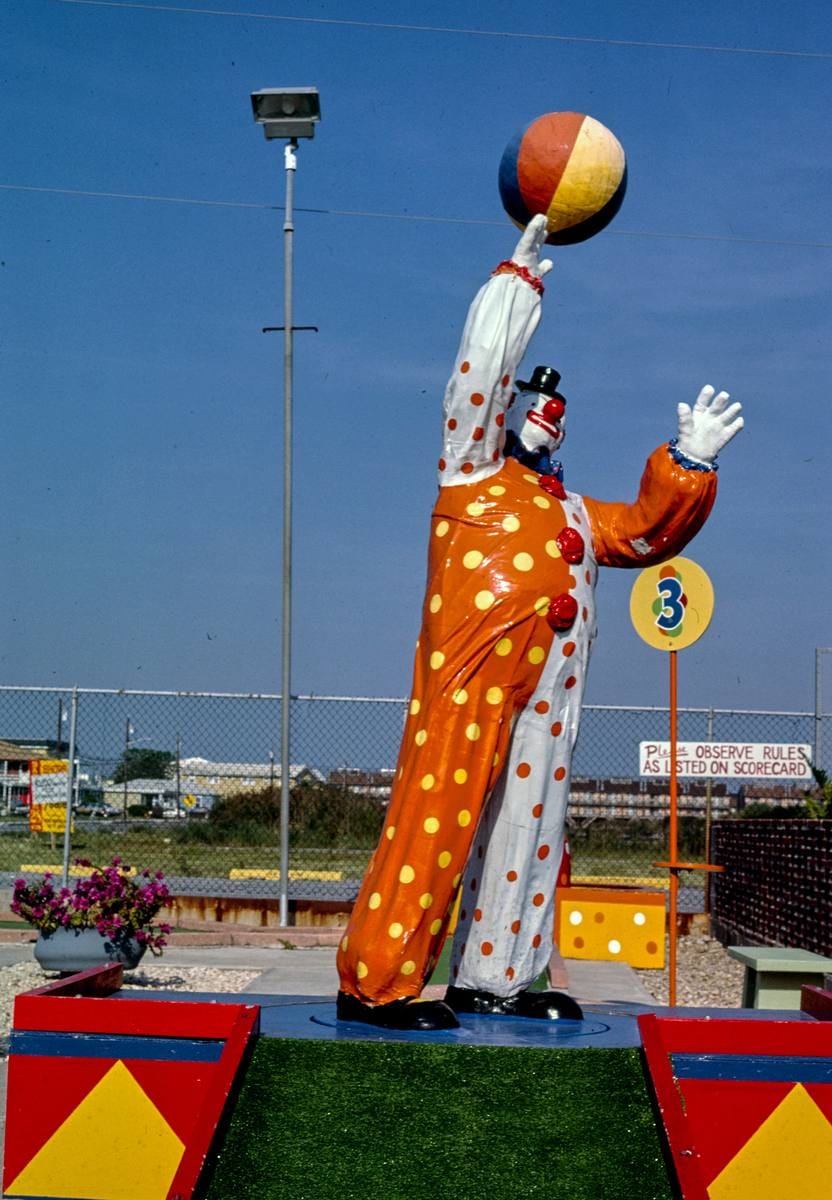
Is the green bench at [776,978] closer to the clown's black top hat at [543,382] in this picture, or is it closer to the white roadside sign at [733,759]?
the clown's black top hat at [543,382]

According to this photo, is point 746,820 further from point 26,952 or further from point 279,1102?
point 279,1102

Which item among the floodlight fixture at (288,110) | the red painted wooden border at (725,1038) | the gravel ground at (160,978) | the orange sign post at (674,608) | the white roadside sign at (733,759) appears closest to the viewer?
the red painted wooden border at (725,1038)

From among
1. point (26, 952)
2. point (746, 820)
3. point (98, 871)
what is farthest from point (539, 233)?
point (746, 820)

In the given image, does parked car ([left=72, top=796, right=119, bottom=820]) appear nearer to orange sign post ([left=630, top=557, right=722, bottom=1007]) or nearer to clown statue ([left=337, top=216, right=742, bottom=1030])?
orange sign post ([left=630, top=557, right=722, bottom=1007])

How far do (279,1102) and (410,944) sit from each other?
757mm

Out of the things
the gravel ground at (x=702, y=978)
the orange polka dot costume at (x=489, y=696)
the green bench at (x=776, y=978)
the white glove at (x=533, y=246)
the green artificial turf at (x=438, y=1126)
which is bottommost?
the gravel ground at (x=702, y=978)

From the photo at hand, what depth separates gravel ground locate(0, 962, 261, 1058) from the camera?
10.7 metres

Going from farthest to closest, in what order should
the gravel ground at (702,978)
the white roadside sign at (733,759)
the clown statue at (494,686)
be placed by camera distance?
the white roadside sign at (733,759)
the gravel ground at (702,978)
the clown statue at (494,686)

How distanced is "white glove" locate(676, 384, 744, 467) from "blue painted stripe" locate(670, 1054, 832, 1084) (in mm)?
2031

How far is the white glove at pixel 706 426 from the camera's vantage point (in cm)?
525

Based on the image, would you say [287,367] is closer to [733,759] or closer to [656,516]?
[733,759]

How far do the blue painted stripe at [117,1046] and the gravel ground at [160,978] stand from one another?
6.06m

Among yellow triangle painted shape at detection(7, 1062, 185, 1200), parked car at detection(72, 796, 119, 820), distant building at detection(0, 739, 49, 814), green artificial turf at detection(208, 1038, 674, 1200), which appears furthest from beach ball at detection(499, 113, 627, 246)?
parked car at detection(72, 796, 119, 820)

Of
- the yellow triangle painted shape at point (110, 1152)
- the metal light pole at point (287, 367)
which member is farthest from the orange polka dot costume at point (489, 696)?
the metal light pole at point (287, 367)
